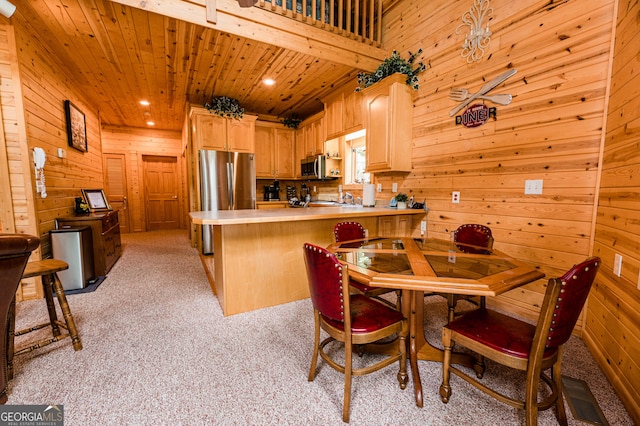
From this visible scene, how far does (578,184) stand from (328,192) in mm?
3744

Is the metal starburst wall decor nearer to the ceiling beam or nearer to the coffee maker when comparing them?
the ceiling beam

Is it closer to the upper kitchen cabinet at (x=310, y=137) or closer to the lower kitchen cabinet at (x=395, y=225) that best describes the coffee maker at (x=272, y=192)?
the upper kitchen cabinet at (x=310, y=137)

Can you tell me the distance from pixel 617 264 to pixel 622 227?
9.4 inches

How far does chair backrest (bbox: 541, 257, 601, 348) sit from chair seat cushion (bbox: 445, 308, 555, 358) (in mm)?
113

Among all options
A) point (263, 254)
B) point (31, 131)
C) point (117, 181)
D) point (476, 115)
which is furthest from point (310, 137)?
point (117, 181)

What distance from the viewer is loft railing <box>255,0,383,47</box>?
9.98 feet

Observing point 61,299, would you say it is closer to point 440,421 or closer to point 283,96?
point 440,421

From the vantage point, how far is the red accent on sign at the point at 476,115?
107 inches

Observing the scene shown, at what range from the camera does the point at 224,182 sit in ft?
15.4

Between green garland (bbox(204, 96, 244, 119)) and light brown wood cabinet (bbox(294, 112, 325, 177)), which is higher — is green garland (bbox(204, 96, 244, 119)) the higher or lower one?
the higher one

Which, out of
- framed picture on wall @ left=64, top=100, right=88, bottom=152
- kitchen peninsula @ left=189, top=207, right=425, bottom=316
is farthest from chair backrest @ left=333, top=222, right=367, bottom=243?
framed picture on wall @ left=64, top=100, right=88, bottom=152

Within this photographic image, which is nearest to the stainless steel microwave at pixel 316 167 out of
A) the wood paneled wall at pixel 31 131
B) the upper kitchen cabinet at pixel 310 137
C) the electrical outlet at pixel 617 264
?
the upper kitchen cabinet at pixel 310 137

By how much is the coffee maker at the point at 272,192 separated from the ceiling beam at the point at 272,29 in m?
3.16

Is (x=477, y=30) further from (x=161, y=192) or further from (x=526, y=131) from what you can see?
(x=161, y=192)
